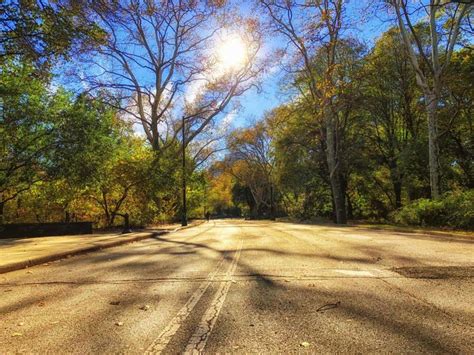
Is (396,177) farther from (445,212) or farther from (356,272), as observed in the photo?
(356,272)

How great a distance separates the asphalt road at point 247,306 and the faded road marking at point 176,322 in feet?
0.04

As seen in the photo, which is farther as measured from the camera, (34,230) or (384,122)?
(384,122)

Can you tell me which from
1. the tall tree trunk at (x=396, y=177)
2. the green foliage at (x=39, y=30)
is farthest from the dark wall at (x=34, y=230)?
the tall tree trunk at (x=396, y=177)

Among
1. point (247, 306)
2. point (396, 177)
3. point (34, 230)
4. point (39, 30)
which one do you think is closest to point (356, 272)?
point (247, 306)

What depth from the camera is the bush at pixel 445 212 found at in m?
15.5

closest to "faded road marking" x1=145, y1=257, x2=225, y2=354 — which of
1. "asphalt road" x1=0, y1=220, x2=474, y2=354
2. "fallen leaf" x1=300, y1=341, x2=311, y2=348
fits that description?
"asphalt road" x1=0, y1=220, x2=474, y2=354

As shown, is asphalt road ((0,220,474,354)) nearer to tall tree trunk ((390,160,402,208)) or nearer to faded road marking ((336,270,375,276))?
faded road marking ((336,270,375,276))

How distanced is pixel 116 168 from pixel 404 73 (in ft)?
77.7

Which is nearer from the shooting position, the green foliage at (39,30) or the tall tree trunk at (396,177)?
the green foliage at (39,30)

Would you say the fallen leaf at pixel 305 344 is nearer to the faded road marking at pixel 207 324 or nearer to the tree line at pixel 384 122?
the faded road marking at pixel 207 324

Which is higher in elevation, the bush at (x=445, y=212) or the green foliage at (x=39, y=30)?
the green foliage at (x=39, y=30)

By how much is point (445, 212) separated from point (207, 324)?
16525mm

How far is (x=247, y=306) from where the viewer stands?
Result: 4.90 meters

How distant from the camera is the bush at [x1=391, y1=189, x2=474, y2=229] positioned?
1549 cm
